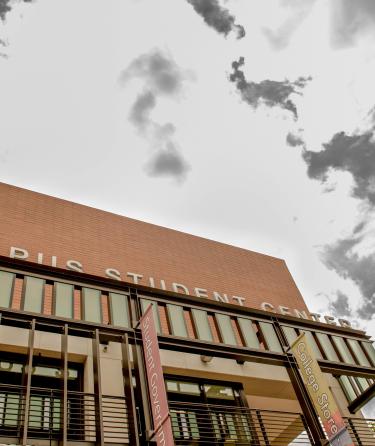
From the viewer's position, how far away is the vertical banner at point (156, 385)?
8191 millimetres

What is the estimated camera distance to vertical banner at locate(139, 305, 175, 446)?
8.19 m

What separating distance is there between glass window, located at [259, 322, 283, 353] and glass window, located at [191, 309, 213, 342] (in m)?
1.86

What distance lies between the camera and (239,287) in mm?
20141

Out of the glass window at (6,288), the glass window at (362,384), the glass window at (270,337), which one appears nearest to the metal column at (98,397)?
the glass window at (6,288)

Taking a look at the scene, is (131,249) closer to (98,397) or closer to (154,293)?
(154,293)

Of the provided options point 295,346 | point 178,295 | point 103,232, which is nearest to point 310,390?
point 295,346

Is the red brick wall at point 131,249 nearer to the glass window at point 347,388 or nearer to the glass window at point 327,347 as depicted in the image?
the glass window at point 347,388

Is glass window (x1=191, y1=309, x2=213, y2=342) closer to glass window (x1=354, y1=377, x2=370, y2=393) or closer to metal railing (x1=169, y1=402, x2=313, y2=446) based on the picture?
metal railing (x1=169, y1=402, x2=313, y2=446)

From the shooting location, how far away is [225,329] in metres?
12.9

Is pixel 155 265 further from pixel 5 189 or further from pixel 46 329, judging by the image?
pixel 46 329

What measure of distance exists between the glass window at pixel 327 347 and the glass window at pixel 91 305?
7468 millimetres

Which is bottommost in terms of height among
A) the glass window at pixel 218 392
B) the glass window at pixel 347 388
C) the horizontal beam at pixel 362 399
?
the horizontal beam at pixel 362 399

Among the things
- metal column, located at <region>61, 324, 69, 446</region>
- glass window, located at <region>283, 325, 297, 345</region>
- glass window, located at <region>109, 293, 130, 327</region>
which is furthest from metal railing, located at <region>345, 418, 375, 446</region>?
metal column, located at <region>61, 324, 69, 446</region>

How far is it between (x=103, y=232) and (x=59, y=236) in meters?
2.16
